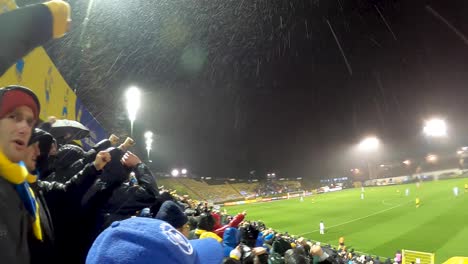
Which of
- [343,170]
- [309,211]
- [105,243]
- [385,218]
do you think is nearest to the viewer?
[105,243]

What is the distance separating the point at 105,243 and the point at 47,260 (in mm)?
809

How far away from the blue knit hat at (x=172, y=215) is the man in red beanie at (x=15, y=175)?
90 cm

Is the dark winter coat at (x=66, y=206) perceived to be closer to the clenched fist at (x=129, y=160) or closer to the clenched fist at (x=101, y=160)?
the clenched fist at (x=101, y=160)

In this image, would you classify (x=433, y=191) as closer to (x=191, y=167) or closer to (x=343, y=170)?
(x=343, y=170)

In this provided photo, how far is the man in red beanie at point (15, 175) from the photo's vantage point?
1.06 m

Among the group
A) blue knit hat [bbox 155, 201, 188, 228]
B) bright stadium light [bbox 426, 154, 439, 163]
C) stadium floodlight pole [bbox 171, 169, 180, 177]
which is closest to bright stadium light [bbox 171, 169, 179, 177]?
stadium floodlight pole [bbox 171, 169, 180, 177]

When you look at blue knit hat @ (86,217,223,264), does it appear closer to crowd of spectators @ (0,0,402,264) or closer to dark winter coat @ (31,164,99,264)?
crowd of spectators @ (0,0,402,264)

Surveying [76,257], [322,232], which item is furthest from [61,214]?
[322,232]

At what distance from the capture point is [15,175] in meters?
1.17

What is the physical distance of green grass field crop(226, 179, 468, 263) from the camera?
20.6 metres

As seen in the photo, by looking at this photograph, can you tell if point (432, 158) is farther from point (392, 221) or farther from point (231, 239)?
point (392, 221)

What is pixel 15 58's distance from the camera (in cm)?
125

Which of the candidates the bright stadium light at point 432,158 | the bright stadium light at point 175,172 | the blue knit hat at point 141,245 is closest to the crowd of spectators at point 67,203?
the blue knit hat at point 141,245

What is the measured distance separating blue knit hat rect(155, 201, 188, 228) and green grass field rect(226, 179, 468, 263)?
19.0m
